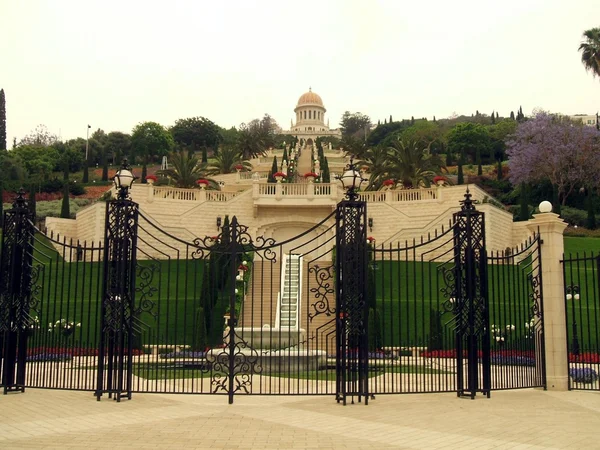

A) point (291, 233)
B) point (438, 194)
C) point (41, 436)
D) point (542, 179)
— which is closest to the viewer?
point (41, 436)

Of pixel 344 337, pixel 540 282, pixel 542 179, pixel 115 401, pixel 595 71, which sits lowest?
pixel 115 401

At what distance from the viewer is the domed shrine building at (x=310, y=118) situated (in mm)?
120438

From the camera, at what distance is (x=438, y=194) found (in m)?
38.2

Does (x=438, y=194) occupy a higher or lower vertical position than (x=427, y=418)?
higher

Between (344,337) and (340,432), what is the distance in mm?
2556

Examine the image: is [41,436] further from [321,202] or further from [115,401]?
[321,202]

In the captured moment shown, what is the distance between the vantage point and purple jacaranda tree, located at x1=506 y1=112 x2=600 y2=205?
50531 millimetres

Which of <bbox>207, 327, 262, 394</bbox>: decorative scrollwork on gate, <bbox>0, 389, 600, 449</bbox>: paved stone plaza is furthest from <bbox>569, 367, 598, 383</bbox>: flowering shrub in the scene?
<bbox>207, 327, 262, 394</bbox>: decorative scrollwork on gate

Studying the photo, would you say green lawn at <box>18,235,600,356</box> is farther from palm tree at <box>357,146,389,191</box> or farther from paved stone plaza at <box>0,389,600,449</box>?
palm tree at <box>357,146,389,191</box>

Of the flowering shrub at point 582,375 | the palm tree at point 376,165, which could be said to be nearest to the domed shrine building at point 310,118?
the palm tree at point 376,165

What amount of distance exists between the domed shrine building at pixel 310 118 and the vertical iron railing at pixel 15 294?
109 metres

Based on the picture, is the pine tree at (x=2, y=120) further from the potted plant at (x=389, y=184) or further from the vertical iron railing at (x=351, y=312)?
the vertical iron railing at (x=351, y=312)

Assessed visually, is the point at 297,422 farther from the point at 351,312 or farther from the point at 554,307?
the point at 554,307

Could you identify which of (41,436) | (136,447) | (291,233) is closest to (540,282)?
(136,447)
